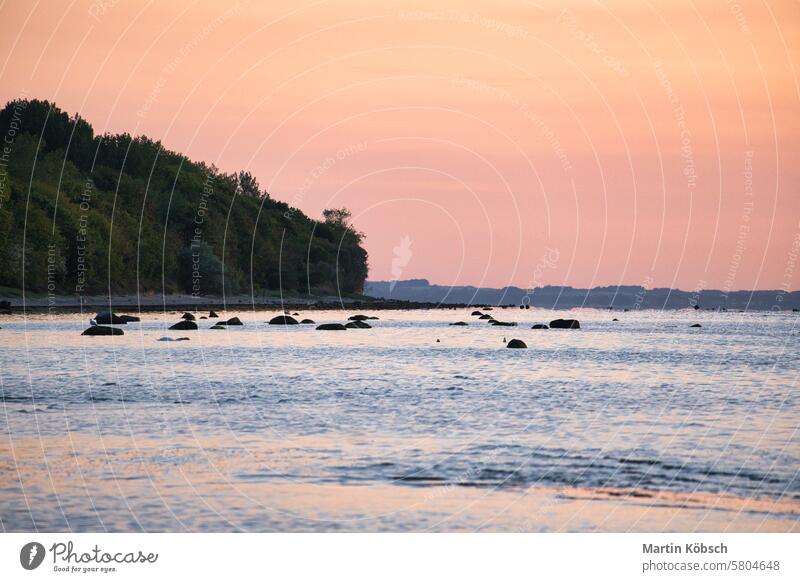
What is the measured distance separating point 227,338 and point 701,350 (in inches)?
1683

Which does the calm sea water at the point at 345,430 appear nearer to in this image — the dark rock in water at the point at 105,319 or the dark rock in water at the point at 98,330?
the dark rock in water at the point at 98,330

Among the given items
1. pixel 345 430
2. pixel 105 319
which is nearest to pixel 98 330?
pixel 105 319

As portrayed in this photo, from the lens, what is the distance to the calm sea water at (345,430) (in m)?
26.2

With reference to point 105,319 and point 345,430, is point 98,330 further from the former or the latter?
point 345,430

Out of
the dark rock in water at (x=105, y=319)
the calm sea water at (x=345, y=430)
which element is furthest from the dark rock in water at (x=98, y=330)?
the dark rock in water at (x=105, y=319)

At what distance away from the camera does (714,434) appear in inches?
1501

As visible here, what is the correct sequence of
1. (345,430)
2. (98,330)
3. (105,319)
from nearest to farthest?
1. (345,430)
2. (98,330)
3. (105,319)

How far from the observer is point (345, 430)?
37.9 m

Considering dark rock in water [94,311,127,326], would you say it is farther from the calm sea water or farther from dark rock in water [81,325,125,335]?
the calm sea water

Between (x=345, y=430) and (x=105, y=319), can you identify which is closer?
(x=345, y=430)

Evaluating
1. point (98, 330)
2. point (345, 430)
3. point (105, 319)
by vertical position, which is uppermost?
point (105, 319)

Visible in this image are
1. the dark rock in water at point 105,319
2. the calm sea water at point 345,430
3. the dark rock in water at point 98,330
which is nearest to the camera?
the calm sea water at point 345,430

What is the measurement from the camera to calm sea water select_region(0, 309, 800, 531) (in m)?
26.2

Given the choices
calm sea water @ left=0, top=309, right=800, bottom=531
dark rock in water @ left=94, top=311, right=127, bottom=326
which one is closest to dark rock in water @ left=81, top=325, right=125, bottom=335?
calm sea water @ left=0, top=309, right=800, bottom=531
